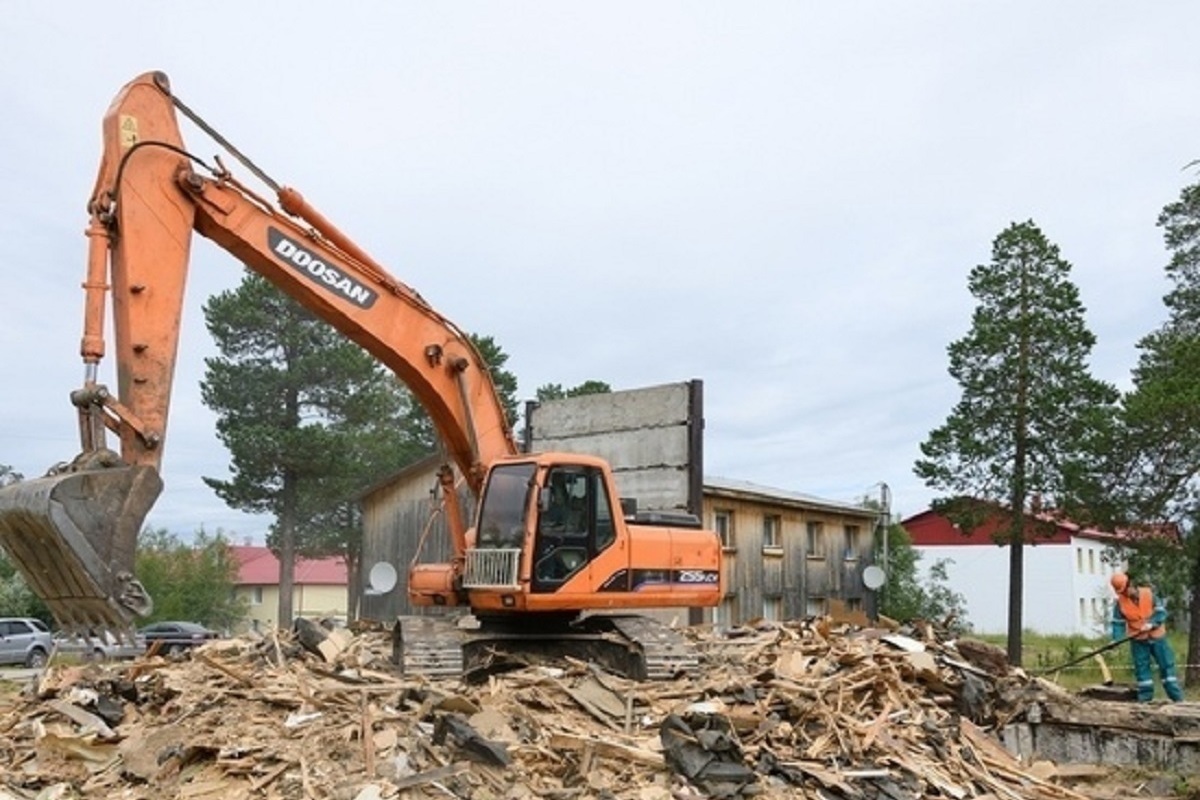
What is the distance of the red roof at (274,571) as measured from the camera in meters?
72.8

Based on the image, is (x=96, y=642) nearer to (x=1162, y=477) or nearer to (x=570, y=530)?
(x=570, y=530)

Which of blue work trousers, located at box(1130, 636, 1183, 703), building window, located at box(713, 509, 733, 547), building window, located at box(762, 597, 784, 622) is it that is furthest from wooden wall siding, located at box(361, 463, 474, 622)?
blue work trousers, located at box(1130, 636, 1183, 703)

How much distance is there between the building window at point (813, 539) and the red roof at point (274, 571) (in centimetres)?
4695

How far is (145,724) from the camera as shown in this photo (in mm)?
10156

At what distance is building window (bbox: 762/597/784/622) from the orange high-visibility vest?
1381 cm

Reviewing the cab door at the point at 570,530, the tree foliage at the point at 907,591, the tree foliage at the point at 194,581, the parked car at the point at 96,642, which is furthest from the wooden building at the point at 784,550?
the tree foliage at the point at 194,581

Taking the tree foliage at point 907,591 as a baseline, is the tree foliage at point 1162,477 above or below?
above

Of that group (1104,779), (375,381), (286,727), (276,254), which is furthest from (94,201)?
(375,381)

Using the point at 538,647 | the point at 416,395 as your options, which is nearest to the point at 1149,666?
the point at 538,647

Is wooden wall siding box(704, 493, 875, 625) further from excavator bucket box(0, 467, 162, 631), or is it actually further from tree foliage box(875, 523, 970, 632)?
excavator bucket box(0, 467, 162, 631)

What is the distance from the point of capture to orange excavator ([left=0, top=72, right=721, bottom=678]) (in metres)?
8.09

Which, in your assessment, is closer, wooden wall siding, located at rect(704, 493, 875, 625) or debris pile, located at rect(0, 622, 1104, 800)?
debris pile, located at rect(0, 622, 1104, 800)

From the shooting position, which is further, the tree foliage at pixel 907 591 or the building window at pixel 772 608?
the tree foliage at pixel 907 591

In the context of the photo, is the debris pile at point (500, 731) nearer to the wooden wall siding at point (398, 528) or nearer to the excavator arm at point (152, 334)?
the excavator arm at point (152, 334)
